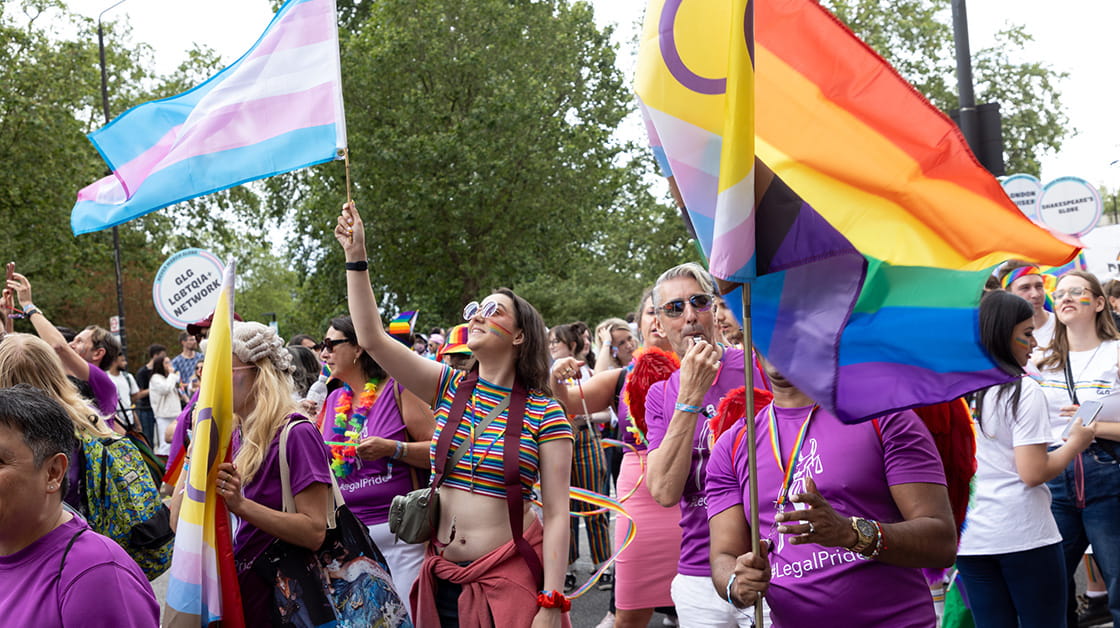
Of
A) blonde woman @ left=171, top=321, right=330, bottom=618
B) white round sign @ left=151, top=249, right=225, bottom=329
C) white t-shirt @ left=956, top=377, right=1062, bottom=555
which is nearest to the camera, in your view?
blonde woman @ left=171, top=321, right=330, bottom=618

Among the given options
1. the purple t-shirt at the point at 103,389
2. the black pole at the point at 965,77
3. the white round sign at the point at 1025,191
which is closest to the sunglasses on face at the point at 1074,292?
the black pole at the point at 965,77

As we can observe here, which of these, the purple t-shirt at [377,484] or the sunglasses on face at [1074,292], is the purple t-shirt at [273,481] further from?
the sunglasses on face at [1074,292]

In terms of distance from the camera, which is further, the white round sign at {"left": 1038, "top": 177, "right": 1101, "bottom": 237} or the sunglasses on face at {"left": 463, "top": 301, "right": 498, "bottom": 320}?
the white round sign at {"left": 1038, "top": 177, "right": 1101, "bottom": 237}

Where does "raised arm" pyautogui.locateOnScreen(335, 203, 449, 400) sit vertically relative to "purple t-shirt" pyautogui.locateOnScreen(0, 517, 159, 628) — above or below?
above

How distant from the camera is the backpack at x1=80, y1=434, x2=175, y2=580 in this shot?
14.6 feet

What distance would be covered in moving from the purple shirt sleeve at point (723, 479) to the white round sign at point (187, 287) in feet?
27.1

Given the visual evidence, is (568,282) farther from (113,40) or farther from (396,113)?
(113,40)

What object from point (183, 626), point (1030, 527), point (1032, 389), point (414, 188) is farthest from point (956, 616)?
point (414, 188)

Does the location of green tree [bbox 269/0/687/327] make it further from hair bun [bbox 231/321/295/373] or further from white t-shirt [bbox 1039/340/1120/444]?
hair bun [bbox 231/321/295/373]

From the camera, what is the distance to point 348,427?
580 centimetres

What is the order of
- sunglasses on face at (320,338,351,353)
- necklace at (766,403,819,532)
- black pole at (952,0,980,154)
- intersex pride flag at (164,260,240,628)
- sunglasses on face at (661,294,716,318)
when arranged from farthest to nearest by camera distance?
black pole at (952,0,980,154)
sunglasses on face at (320,338,351,353)
sunglasses on face at (661,294,716,318)
intersex pride flag at (164,260,240,628)
necklace at (766,403,819,532)

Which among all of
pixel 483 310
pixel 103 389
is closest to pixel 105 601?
pixel 483 310

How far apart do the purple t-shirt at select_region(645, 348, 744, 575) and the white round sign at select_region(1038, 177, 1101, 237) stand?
378 inches

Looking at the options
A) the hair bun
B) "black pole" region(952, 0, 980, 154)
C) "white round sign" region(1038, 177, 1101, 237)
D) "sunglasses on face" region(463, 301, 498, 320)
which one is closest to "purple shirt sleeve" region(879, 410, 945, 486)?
"sunglasses on face" region(463, 301, 498, 320)
